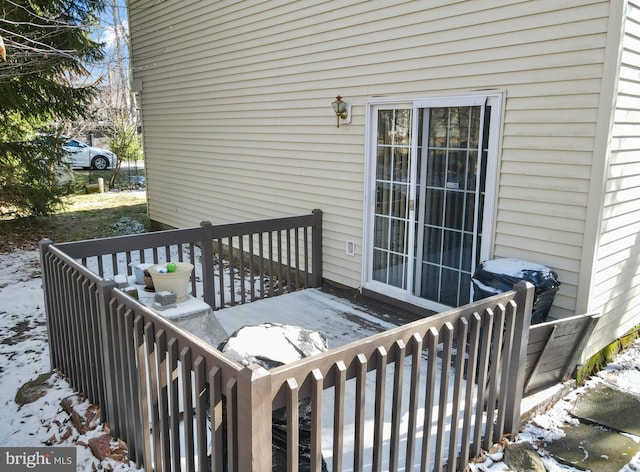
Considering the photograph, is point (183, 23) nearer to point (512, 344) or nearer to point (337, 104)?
point (337, 104)

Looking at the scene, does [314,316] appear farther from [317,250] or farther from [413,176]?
[413,176]

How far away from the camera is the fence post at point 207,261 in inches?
187

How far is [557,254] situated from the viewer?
3.57 metres

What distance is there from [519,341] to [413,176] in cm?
208

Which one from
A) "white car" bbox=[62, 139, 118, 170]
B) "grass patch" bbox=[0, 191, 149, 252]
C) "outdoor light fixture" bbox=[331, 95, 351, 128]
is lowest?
"grass patch" bbox=[0, 191, 149, 252]

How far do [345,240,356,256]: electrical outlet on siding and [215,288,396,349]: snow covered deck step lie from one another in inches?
19.2

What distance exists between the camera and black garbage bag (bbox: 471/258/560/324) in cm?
336

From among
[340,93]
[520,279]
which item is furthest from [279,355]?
[340,93]

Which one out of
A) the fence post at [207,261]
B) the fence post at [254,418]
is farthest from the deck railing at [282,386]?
the fence post at [207,261]

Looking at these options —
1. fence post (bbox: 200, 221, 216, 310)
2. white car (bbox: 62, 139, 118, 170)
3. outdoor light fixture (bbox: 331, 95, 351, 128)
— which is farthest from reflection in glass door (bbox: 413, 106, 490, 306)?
white car (bbox: 62, 139, 118, 170)

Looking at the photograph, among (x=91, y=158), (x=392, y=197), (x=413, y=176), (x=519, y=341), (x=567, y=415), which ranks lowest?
(x=567, y=415)

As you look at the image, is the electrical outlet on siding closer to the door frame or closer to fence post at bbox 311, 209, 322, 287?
the door frame

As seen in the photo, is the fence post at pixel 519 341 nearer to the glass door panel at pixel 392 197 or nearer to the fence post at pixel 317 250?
the glass door panel at pixel 392 197

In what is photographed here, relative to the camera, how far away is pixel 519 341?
274 centimetres
